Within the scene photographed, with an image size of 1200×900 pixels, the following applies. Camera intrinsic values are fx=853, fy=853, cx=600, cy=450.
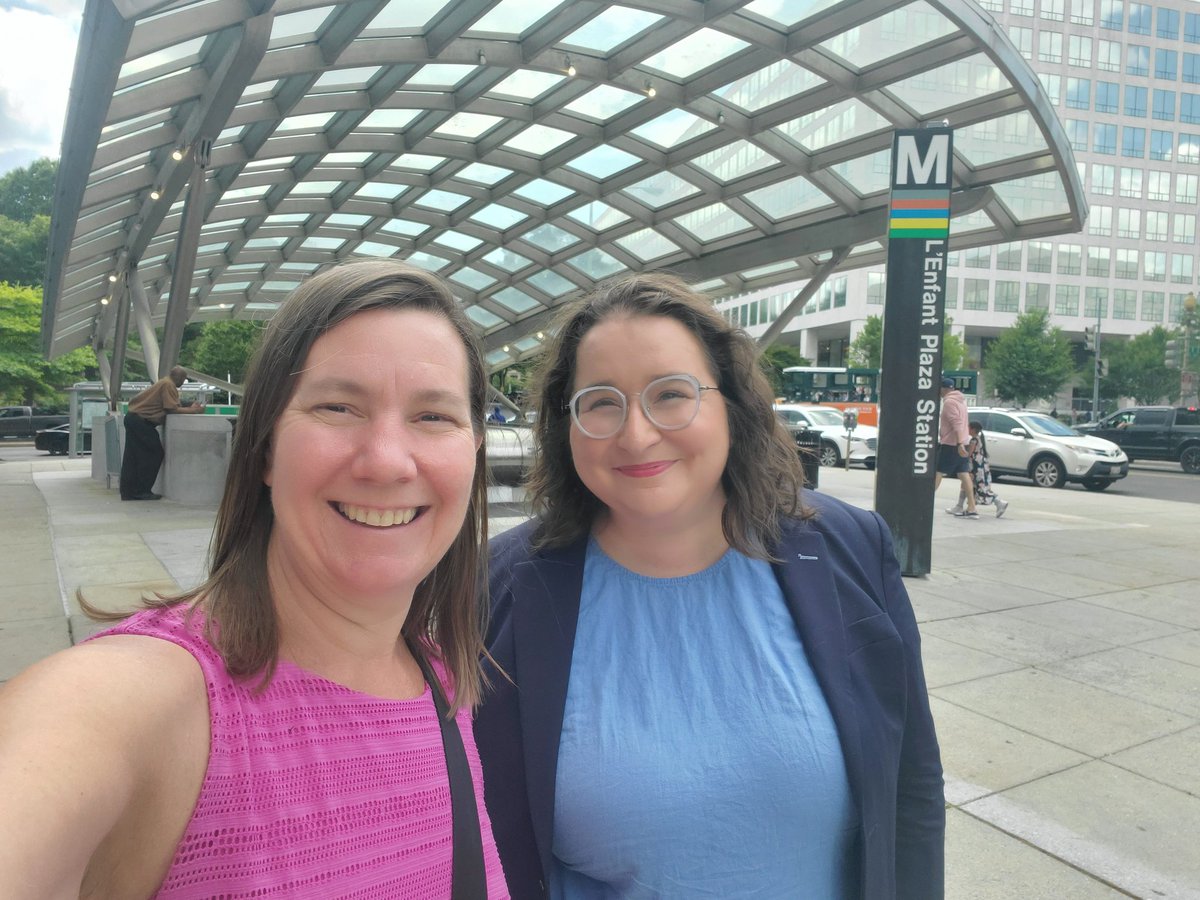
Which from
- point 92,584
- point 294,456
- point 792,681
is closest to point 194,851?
point 294,456

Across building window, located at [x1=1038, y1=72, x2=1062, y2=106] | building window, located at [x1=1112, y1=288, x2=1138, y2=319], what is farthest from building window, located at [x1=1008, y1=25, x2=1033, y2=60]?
building window, located at [x1=1112, y1=288, x2=1138, y2=319]

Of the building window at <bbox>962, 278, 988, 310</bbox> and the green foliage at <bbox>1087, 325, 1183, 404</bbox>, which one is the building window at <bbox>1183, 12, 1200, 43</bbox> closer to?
the green foliage at <bbox>1087, 325, 1183, 404</bbox>

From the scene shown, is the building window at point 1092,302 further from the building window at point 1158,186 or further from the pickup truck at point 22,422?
the pickup truck at point 22,422

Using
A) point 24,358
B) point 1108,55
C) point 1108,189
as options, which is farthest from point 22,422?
point 1108,55

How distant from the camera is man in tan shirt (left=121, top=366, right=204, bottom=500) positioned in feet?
37.7

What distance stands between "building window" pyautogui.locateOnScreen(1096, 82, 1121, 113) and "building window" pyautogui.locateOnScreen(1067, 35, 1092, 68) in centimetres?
206

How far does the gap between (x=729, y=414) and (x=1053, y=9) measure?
79.6 m

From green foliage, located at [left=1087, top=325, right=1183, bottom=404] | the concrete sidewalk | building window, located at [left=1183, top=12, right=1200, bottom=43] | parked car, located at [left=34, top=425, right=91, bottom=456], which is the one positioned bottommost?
parked car, located at [left=34, top=425, right=91, bottom=456]

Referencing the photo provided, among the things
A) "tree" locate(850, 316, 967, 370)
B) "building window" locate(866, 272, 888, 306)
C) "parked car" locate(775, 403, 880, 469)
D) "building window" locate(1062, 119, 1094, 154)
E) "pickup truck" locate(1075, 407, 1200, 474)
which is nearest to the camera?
"parked car" locate(775, 403, 880, 469)

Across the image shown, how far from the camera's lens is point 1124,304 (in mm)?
67750

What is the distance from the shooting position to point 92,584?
6.07 m

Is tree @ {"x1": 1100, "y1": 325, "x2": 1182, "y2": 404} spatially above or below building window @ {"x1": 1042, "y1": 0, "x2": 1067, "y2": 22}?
below

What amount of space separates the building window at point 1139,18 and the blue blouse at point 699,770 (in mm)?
85371

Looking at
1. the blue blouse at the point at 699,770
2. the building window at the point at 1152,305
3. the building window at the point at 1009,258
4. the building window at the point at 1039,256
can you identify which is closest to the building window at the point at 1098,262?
the building window at the point at 1039,256
